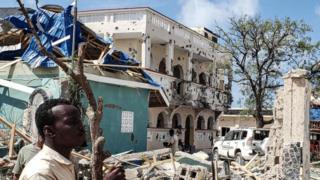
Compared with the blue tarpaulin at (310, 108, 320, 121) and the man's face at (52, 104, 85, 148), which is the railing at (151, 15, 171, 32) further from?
the man's face at (52, 104, 85, 148)

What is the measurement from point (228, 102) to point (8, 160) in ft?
85.8

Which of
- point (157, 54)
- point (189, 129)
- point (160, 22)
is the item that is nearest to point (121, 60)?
point (160, 22)

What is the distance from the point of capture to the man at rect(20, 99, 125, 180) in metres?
2.67

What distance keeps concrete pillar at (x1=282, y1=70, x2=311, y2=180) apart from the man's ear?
9041 mm

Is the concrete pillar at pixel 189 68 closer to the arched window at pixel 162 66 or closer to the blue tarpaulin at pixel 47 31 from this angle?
the arched window at pixel 162 66

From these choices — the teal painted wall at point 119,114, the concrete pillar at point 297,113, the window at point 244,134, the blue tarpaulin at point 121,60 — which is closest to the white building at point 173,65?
the blue tarpaulin at point 121,60

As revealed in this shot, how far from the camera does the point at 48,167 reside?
2.62 m

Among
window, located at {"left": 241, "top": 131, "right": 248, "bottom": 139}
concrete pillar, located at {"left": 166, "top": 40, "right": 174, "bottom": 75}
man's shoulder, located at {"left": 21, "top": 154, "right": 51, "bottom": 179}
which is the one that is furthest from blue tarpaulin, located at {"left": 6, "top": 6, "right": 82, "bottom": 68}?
man's shoulder, located at {"left": 21, "top": 154, "right": 51, "bottom": 179}

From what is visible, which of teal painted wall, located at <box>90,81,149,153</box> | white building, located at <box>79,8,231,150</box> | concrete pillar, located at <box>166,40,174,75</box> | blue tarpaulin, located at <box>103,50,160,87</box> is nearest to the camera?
teal painted wall, located at <box>90,81,149,153</box>

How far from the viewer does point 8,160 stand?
454 inches

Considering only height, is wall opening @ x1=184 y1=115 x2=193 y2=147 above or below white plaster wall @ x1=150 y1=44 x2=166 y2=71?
below

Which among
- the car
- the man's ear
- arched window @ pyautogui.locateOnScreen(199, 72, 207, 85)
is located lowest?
the car

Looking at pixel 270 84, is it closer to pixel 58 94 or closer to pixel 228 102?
pixel 228 102

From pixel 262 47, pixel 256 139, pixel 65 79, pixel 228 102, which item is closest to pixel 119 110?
pixel 65 79
